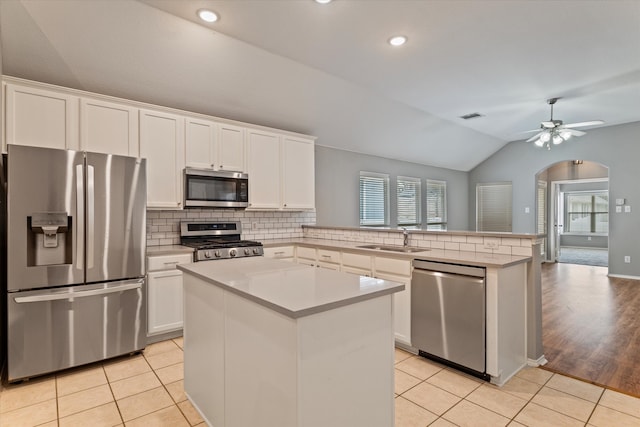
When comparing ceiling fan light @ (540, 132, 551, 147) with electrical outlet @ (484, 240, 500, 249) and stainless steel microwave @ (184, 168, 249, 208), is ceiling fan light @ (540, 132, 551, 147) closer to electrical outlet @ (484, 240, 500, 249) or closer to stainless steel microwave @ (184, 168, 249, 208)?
electrical outlet @ (484, 240, 500, 249)

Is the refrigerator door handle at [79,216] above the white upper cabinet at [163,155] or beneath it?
beneath

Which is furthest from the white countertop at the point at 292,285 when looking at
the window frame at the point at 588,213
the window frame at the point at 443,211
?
the window frame at the point at 588,213

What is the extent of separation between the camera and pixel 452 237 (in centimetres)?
319

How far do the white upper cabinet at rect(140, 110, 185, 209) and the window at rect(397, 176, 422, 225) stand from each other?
464 centimetres

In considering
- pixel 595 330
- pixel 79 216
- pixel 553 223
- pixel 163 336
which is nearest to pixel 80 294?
pixel 79 216

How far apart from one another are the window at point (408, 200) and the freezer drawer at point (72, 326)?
526 cm

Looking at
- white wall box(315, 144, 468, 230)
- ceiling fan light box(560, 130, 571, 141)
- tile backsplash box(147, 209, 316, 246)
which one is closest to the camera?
tile backsplash box(147, 209, 316, 246)

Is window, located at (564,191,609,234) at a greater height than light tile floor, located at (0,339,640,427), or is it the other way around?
window, located at (564,191,609,234)

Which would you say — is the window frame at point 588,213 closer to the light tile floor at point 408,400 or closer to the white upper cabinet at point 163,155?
the light tile floor at point 408,400

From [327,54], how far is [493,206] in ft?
22.5

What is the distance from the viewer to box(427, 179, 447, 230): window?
782cm

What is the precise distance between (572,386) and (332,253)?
A: 233 centimetres

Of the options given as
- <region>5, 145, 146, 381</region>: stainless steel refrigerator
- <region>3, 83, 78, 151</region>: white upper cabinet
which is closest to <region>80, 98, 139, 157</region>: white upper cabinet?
<region>3, 83, 78, 151</region>: white upper cabinet

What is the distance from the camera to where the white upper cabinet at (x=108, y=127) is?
305 cm
